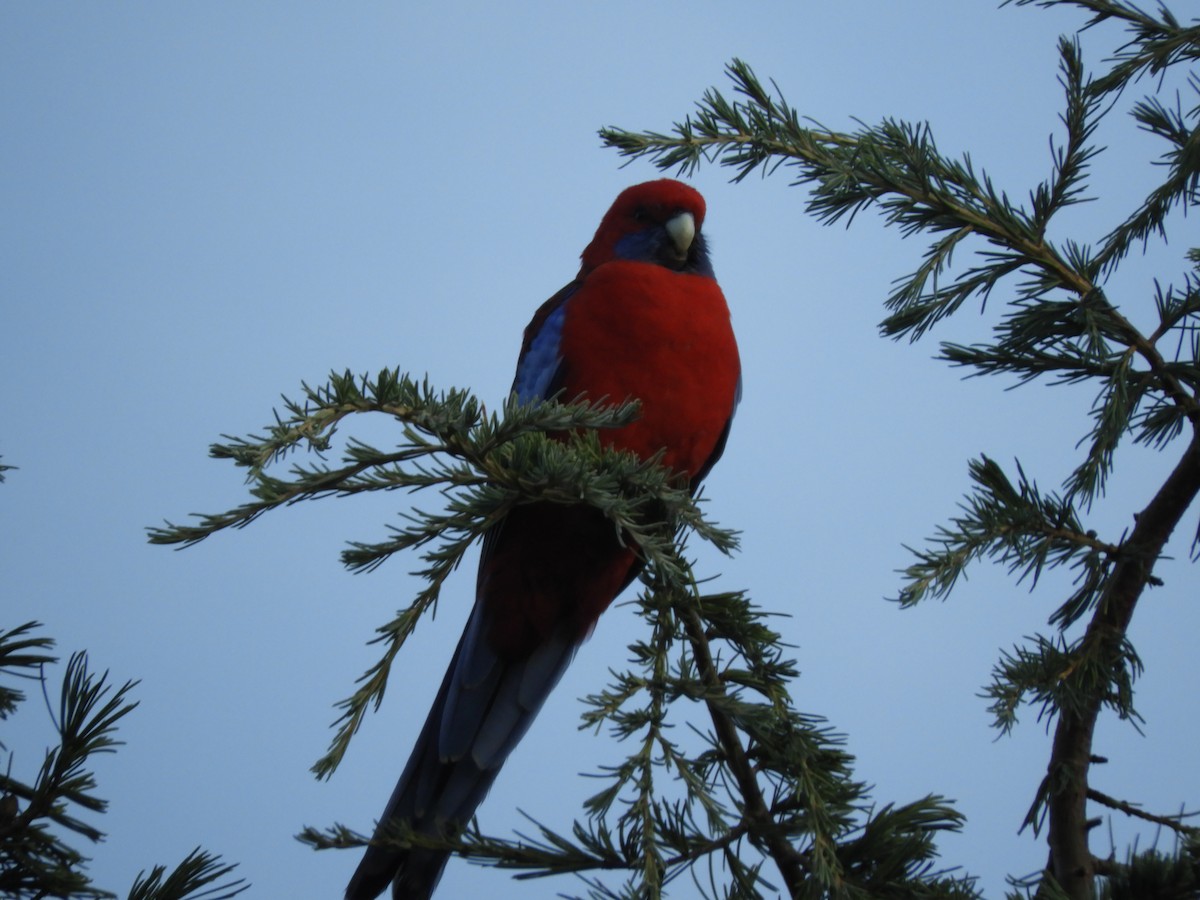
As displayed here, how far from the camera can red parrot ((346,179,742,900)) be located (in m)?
2.53

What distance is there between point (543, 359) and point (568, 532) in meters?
0.46

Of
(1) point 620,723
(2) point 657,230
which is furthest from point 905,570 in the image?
(2) point 657,230

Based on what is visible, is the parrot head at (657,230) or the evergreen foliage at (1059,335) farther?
the parrot head at (657,230)

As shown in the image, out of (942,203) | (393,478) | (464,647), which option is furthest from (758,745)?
(464,647)

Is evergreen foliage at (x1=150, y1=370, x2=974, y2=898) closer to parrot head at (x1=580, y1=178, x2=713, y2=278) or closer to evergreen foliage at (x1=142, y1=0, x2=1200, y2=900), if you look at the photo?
evergreen foliage at (x1=142, y1=0, x2=1200, y2=900)

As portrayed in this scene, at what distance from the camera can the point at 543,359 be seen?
2756 millimetres

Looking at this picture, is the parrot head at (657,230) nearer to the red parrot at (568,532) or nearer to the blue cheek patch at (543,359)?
the red parrot at (568,532)

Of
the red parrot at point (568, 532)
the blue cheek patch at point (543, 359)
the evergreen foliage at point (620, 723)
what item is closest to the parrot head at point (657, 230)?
the red parrot at point (568, 532)

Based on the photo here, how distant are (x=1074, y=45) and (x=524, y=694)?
1821 millimetres

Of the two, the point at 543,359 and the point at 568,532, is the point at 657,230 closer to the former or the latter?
the point at 543,359

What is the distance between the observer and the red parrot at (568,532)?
253 centimetres

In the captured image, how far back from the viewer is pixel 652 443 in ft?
8.62

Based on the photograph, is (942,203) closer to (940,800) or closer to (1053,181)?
(1053,181)

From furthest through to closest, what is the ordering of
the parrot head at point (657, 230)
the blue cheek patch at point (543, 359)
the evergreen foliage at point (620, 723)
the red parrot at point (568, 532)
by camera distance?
1. the parrot head at point (657, 230)
2. the blue cheek patch at point (543, 359)
3. the red parrot at point (568, 532)
4. the evergreen foliage at point (620, 723)
